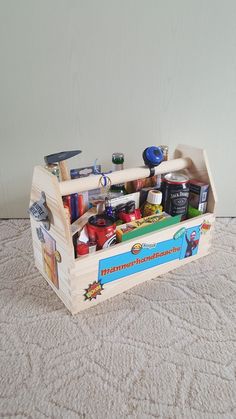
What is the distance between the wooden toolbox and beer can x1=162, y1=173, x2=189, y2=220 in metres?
0.03

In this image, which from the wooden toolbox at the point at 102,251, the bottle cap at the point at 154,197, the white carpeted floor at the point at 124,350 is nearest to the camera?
the white carpeted floor at the point at 124,350

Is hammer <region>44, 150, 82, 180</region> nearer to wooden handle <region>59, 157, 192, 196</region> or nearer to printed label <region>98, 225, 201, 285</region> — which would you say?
wooden handle <region>59, 157, 192, 196</region>

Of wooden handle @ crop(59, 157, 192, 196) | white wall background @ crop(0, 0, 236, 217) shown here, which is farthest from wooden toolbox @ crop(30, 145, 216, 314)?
white wall background @ crop(0, 0, 236, 217)

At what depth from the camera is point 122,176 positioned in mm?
656

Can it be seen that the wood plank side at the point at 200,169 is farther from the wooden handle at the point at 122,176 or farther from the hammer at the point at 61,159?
the hammer at the point at 61,159

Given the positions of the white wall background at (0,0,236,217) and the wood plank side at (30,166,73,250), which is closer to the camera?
the wood plank side at (30,166,73,250)

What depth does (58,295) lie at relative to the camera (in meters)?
0.65

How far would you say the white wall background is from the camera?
30.3 inches

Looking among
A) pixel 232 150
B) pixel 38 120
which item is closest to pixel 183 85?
pixel 232 150

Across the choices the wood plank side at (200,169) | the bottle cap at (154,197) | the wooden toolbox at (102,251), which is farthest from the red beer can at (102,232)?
the wood plank side at (200,169)

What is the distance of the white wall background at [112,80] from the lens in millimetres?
769

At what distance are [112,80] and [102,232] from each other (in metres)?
0.48

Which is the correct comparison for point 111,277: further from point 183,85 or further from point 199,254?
point 183,85

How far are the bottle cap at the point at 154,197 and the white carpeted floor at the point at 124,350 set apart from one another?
196mm
